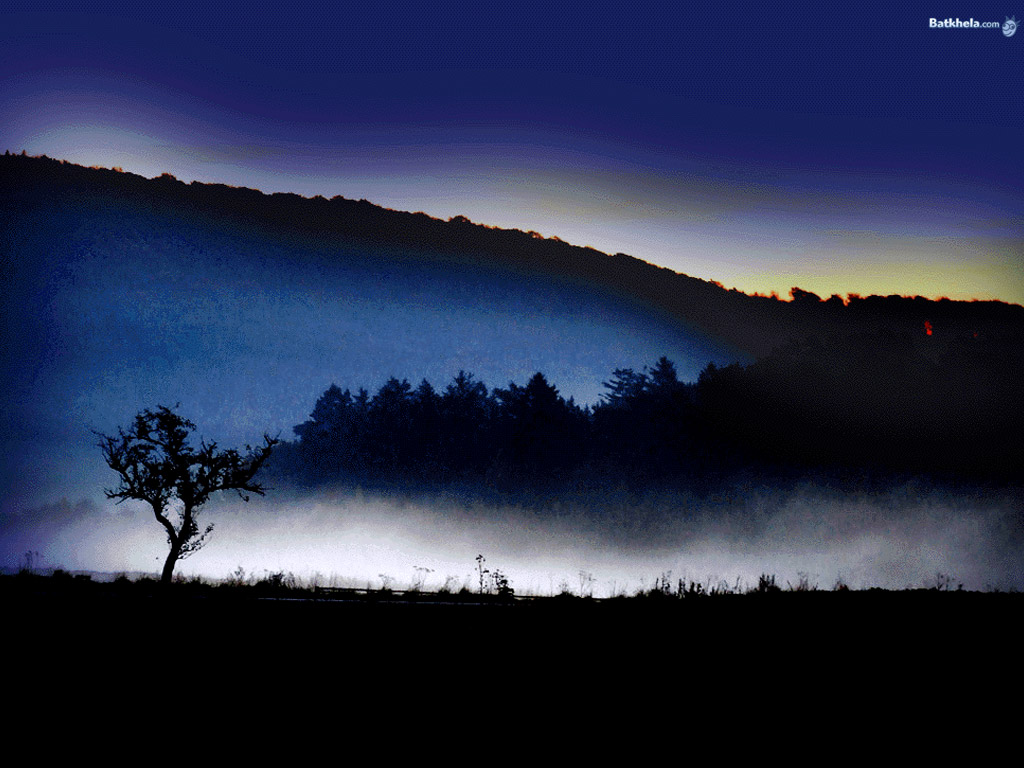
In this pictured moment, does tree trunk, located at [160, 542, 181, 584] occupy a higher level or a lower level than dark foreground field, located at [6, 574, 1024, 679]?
lower

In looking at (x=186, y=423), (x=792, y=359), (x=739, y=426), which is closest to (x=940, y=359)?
(x=792, y=359)

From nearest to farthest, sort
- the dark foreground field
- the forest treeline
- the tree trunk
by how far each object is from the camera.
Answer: the dark foreground field
the tree trunk
the forest treeline

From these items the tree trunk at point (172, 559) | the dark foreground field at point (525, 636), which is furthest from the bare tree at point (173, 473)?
the dark foreground field at point (525, 636)

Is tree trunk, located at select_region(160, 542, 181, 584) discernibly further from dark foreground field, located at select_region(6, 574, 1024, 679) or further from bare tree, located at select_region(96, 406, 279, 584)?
dark foreground field, located at select_region(6, 574, 1024, 679)

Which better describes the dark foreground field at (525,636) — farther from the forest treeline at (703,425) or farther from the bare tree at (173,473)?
the forest treeline at (703,425)

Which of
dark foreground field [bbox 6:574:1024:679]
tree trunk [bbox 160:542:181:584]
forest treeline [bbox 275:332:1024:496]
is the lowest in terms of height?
tree trunk [bbox 160:542:181:584]

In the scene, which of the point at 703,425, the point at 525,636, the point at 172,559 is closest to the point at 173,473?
the point at 172,559

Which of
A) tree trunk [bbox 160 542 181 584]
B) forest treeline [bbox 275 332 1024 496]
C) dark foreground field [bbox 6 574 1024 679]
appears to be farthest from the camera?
forest treeline [bbox 275 332 1024 496]

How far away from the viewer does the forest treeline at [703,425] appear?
76.9 metres

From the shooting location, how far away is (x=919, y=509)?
2687 inches

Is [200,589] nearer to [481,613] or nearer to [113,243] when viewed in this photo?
[481,613]

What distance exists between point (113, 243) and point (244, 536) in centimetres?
7482

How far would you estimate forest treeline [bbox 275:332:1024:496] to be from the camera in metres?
76.9

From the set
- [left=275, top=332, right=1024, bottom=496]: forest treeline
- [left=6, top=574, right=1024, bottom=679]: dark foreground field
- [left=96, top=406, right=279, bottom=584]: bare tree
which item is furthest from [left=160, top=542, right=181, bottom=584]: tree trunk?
[left=275, top=332, right=1024, bottom=496]: forest treeline
